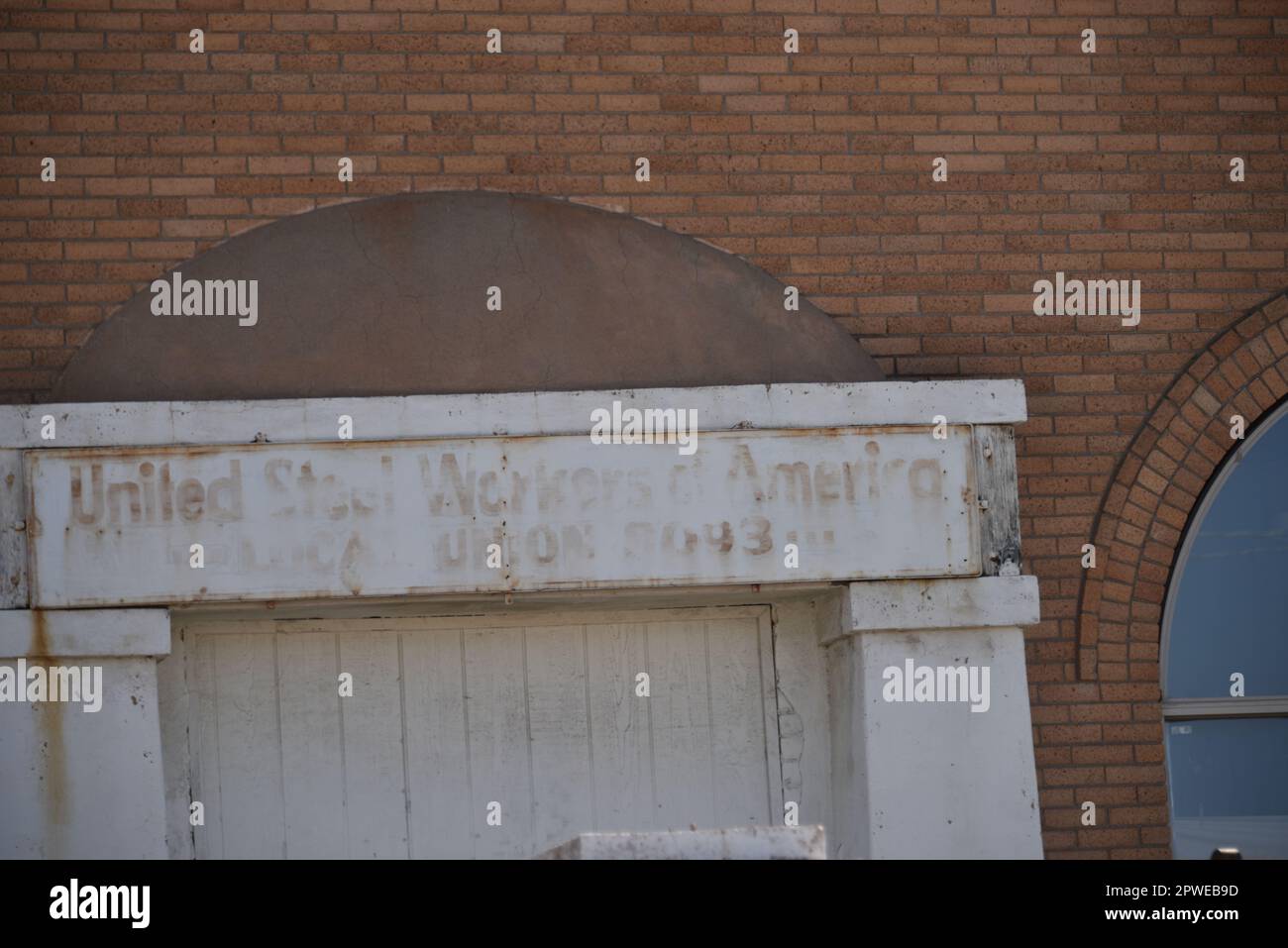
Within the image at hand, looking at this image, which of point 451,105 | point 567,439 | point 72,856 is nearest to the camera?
point 72,856

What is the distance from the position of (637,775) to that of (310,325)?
2113 mm

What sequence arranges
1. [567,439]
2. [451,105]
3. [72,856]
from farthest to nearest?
[451,105]
[567,439]
[72,856]

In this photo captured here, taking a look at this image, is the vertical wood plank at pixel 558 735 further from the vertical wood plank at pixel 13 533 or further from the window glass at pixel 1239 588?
the window glass at pixel 1239 588

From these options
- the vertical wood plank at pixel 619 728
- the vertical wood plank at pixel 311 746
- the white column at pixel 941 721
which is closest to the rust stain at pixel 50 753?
the vertical wood plank at pixel 311 746

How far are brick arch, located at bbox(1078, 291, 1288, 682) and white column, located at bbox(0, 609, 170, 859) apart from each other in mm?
3513

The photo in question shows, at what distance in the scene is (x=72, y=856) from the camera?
565 centimetres

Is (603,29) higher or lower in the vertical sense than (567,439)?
higher

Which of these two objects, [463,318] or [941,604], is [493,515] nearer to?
[463,318]

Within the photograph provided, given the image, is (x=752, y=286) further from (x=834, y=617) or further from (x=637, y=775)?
(x=637, y=775)

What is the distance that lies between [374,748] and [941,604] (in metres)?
2.19

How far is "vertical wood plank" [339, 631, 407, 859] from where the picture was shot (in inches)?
246

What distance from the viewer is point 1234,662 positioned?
22.1 ft

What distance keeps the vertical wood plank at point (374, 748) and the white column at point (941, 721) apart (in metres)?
1.71

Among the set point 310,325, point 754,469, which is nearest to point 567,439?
point 754,469
